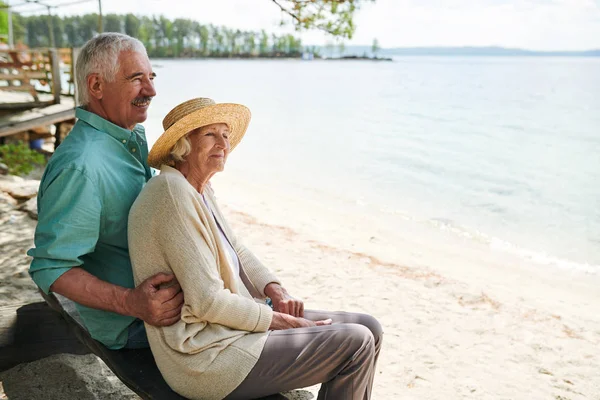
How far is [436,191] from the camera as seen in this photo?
1727 cm

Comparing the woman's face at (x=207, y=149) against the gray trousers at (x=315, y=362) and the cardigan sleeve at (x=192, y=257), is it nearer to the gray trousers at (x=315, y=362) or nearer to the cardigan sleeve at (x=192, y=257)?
the cardigan sleeve at (x=192, y=257)

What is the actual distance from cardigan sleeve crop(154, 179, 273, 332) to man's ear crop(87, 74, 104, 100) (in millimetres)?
632

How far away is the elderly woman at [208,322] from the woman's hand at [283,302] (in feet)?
0.98

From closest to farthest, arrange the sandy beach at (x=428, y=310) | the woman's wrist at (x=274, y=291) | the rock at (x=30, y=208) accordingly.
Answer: the woman's wrist at (x=274, y=291), the sandy beach at (x=428, y=310), the rock at (x=30, y=208)

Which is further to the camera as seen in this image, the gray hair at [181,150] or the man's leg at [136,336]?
the man's leg at [136,336]

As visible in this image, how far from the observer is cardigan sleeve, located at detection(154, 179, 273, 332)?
7.02 feet

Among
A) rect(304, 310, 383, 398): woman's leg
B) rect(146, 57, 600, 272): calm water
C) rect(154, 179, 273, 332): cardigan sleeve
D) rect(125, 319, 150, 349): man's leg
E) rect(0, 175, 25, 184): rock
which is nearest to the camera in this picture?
rect(154, 179, 273, 332): cardigan sleeve

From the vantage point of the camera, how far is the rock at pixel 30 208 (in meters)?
6.55

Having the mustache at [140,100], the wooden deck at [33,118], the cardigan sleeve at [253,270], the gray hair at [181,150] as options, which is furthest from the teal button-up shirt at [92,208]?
the wooden deck at [33,118]

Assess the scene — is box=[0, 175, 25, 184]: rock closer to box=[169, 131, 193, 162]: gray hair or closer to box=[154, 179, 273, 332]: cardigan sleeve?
box=[169, 131, 193, 162]: gray hair

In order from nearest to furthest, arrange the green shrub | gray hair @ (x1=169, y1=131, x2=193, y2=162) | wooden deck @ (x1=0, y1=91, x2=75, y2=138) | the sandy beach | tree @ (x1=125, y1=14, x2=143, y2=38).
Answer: gray hair @ (x1=169, y1=131, x2=193, y2=162), the sandy beach, the green shrub, wooden deck @ (x1=0, y1=91, x2=75, y2=138), tree @ (x1=125, y1=14, x2=143, y2=38)

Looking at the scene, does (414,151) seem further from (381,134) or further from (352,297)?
(352,297)

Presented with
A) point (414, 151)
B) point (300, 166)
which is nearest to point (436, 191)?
point (300, 166)

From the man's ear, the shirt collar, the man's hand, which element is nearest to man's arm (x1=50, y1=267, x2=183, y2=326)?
the man's hand
